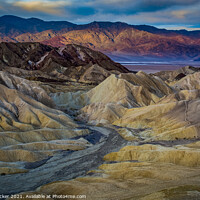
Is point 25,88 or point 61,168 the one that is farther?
point 25,88

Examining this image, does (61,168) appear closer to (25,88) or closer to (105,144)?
(105,144)

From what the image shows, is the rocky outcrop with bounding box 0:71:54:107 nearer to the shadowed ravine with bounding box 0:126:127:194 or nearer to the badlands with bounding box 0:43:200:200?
the badlands with bounding box 0:43:200:200

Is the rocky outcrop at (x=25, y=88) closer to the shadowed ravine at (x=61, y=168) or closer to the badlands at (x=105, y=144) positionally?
the badlands at (x=105, y=144)

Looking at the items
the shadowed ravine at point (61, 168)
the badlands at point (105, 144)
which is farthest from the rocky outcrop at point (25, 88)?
the shadowed ravine at point (61, 168)

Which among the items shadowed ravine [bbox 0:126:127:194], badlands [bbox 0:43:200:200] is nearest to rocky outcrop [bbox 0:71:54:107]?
badlands [bbox 0:43:200:200]

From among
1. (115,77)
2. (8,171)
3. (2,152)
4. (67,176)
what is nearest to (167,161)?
Answer: (67,176)

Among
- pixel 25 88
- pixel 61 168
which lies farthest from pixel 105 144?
pixel 25 88

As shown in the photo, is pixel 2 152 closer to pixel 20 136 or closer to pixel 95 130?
pixel 20 136
